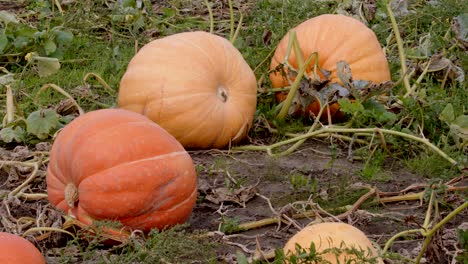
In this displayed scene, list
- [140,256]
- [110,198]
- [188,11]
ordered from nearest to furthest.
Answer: [140,256]
[110,198]
[188,11]

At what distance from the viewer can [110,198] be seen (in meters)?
3.48

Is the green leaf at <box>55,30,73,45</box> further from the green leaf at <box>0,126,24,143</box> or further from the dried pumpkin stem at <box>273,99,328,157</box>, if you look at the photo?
the dried pumpkin stem at <box>273,99,328,157</box>

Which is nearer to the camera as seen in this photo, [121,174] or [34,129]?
[121,174]

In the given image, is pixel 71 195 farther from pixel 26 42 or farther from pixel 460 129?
pixel 26 42

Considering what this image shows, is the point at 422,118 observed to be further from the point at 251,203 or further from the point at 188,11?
the point at 188,11

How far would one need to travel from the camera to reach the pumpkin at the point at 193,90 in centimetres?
460

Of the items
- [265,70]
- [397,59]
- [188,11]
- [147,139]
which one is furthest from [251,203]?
[188,11]

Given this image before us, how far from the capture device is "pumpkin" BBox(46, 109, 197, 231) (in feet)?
11.5

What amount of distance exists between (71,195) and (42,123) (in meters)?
1.25

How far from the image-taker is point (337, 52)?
201 inches

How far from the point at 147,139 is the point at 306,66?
56.5 inches

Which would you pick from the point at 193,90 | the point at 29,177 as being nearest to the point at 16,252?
the point at 29,177

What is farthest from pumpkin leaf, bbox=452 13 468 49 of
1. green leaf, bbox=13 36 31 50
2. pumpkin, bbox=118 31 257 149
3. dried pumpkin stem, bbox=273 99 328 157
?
green leaf, bbox=13 36 31 50

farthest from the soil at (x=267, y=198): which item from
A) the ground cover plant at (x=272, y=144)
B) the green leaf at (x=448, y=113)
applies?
the green leaf at (x=448, y=113)
